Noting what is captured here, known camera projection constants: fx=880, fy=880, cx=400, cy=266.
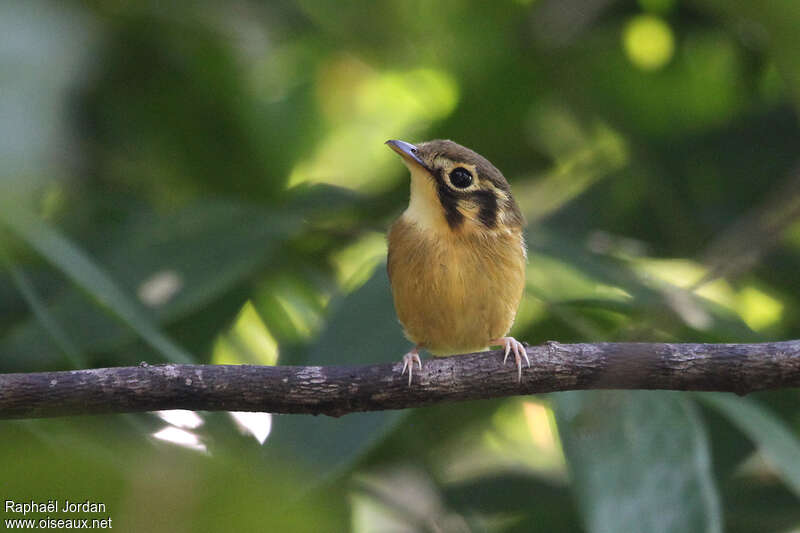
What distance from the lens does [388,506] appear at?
12.5 feet

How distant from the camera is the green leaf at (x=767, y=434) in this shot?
2.96 metres

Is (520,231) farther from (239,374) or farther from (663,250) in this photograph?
(239,374)

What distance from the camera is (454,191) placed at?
3193 mm

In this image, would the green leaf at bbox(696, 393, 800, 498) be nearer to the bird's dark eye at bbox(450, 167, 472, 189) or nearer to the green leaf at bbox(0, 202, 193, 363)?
the bird's dark eye at bbox(450, 167, 472, 189)

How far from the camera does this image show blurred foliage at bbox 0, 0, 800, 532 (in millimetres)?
3041

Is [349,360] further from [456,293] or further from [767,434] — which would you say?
[767,434]

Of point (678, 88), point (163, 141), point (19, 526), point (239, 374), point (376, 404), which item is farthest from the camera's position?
point (678, 88)

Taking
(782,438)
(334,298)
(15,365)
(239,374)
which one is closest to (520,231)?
(334,298)

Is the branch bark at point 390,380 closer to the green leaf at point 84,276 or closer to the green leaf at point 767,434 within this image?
the green leaf at point 84,276

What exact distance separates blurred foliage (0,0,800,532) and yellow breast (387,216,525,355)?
0.34 m

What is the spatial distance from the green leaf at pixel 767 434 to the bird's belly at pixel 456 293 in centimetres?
86

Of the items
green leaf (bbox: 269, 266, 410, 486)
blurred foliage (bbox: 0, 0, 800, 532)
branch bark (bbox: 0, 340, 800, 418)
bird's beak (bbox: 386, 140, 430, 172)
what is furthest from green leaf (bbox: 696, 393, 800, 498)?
bird's beak (bbox: 386, 140, 430, 172)

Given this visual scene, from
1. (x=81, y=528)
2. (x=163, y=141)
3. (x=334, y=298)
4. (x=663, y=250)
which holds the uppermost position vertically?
(x=163, y=141)

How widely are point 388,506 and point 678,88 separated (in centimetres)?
254
